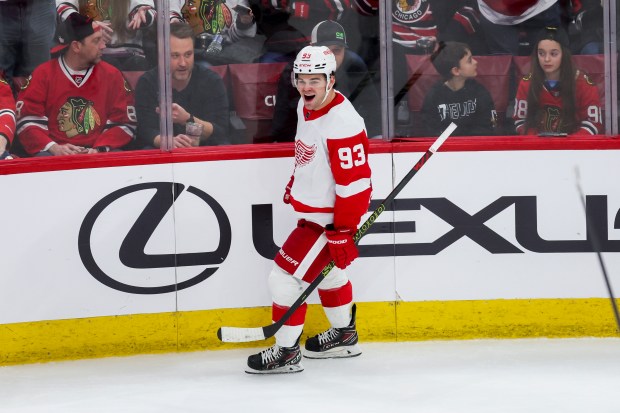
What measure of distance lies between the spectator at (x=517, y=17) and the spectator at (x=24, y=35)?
5.62ft

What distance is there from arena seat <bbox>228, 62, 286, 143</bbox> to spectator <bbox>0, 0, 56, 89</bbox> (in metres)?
0.73

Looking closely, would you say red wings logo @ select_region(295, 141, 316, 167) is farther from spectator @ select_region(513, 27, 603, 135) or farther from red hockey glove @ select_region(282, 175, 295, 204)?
spectator @ select_region(513, 27, 603, 135)

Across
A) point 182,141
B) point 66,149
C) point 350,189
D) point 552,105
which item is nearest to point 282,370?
point 350,189

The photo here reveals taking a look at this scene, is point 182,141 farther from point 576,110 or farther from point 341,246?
point 576,110

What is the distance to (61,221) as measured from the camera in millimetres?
4371

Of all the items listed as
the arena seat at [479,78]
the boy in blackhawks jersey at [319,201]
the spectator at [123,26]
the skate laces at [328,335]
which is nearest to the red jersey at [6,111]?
the spectator at [123,26]

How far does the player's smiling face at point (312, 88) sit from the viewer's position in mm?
4148

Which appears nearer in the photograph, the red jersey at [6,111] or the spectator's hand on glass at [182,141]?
the red jersey at [6,111]

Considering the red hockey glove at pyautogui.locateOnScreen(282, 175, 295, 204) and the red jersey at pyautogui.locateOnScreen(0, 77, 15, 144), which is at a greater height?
the red jersey at pyautogui.locateOnScreen(0, 77, 15, 144)

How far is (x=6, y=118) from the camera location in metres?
4.30

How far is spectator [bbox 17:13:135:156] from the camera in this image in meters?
4.34

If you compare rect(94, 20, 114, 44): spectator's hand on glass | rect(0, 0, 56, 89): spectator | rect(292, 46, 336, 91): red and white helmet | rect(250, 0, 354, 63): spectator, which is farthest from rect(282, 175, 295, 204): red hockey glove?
rect(0, 0, 56, 89): spectator

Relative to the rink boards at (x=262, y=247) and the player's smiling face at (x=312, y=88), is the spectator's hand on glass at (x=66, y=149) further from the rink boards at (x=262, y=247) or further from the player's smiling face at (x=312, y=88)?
the player's smiling face at (x=312, y=88)

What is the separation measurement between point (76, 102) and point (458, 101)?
60.4 inches
